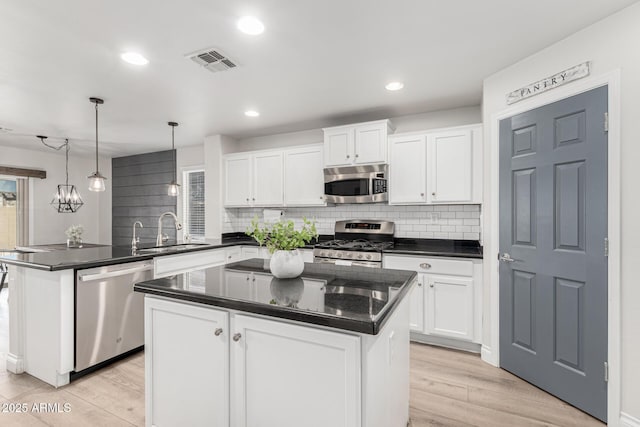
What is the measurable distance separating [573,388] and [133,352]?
3631mm

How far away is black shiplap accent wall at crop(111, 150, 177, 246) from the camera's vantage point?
5.88 metres

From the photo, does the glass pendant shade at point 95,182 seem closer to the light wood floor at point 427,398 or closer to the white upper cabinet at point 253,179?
the light wood floor at point 427,398

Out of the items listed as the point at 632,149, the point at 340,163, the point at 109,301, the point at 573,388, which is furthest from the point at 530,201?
the point at 109,301

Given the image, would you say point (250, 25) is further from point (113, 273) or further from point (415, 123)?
point (415, 123)

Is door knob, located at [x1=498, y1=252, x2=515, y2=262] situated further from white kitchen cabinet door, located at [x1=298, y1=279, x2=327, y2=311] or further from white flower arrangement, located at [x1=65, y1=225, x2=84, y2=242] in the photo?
white flower arrangement, located at [x1=65, y1=225, x2=84, y2=242]

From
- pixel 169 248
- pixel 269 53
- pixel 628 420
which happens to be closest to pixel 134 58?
pixel 269 53

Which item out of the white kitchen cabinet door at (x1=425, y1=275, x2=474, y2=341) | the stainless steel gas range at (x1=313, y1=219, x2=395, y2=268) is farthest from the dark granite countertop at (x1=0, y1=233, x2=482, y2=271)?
the white kitchen cabinet door at (x1=425, y1=275, x2=474, y2=341)

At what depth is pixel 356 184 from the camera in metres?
3.77

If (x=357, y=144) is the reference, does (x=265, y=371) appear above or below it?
below

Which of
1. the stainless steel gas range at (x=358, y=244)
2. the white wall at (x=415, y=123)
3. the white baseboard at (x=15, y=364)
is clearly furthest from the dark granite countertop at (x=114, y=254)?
the white wall at (x=415, y=123)

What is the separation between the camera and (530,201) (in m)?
2.49

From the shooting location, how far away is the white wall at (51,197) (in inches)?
220

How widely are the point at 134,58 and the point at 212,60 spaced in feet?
1.92

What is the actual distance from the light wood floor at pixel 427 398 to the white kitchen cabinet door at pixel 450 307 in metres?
0.28
